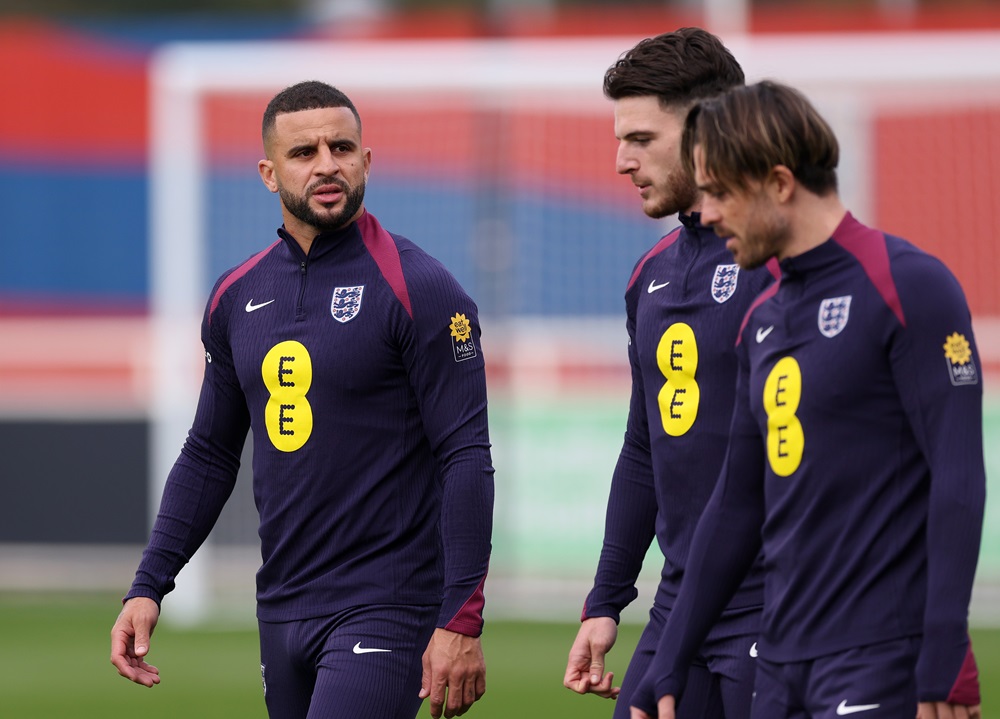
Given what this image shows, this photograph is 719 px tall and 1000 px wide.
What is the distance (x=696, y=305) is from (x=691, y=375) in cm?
16

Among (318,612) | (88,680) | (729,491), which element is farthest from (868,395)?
(88,680)

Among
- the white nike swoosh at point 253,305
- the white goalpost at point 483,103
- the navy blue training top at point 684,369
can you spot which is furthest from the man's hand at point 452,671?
the white goalpost at point 483,103

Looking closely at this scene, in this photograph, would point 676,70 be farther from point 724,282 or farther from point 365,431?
point 365,431

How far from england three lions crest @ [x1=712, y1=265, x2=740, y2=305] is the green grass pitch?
460 centimetres

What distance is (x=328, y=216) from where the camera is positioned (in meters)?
4.41

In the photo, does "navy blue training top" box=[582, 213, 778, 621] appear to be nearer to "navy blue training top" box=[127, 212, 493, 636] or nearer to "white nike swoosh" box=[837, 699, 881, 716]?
"navy blue training top" box=[127, 212, 493, 636]

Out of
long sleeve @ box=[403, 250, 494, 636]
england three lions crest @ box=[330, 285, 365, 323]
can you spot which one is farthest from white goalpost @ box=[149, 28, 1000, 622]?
long sleeve @ box=[403, 250, 494, 636]

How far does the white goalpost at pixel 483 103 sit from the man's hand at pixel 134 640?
6885mm

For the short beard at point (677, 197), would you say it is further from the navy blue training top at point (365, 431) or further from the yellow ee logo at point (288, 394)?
the yellow ee logo at point (288, 394)

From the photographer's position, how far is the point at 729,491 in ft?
11.4

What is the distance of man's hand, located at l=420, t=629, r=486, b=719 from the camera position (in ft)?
13.2

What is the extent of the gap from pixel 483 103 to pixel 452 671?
880cm

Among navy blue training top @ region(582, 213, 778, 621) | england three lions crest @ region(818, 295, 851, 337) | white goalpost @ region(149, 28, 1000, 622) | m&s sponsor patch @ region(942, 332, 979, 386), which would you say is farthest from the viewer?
white goalpost @ region(149, 28, 1000, 622)

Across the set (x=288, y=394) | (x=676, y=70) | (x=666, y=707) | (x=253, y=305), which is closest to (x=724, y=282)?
(x=676, y=70)
